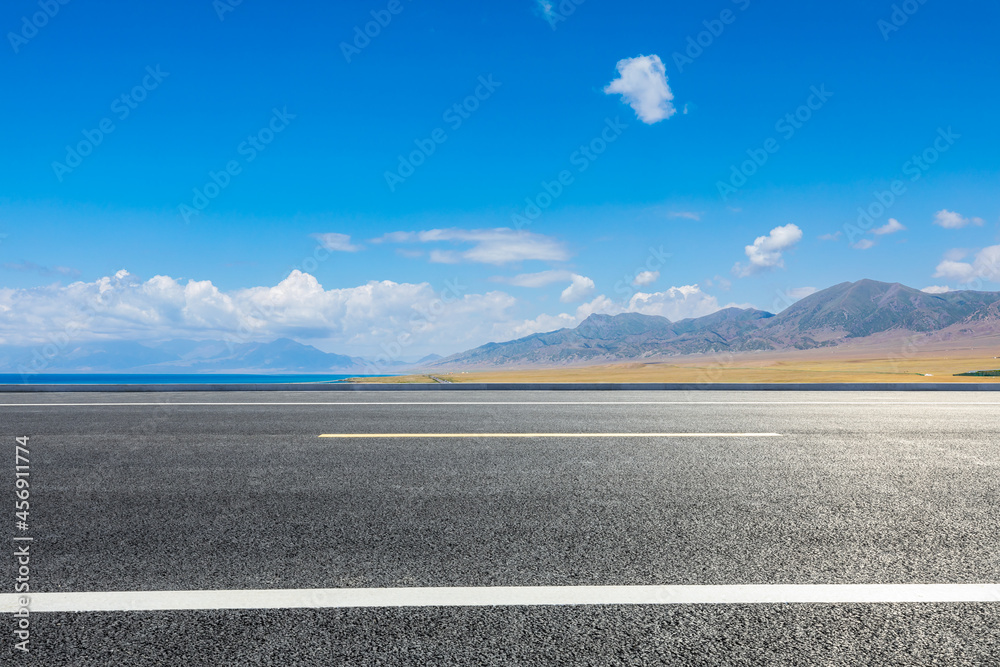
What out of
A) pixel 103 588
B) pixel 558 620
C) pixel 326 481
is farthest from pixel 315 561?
pixel 326 481

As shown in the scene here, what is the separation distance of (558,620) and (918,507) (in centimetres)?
318

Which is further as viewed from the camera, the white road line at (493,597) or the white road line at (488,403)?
the white road line at (488,403)

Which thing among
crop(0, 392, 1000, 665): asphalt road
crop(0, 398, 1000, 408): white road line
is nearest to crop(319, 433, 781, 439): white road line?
crop(0, 392, 1000, 665): asphalt road

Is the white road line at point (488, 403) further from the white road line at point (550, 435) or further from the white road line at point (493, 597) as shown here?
the white road line at point (493, 597)

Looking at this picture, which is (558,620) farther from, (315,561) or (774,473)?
(774,473)

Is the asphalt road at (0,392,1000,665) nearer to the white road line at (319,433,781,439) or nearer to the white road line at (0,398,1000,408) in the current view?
the white road line at (319,433,781,439)

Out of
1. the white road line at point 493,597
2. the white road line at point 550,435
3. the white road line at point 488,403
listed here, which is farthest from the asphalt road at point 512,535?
the white road line at point 488,403

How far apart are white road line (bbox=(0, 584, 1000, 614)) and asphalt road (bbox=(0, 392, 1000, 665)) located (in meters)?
0.07

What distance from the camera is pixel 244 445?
260 inches

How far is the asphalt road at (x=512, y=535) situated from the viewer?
242 cm

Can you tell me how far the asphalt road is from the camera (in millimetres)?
2416

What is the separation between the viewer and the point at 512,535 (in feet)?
11.9

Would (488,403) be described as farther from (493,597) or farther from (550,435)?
(493,597)

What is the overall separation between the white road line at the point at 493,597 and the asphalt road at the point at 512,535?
0.22 feet
